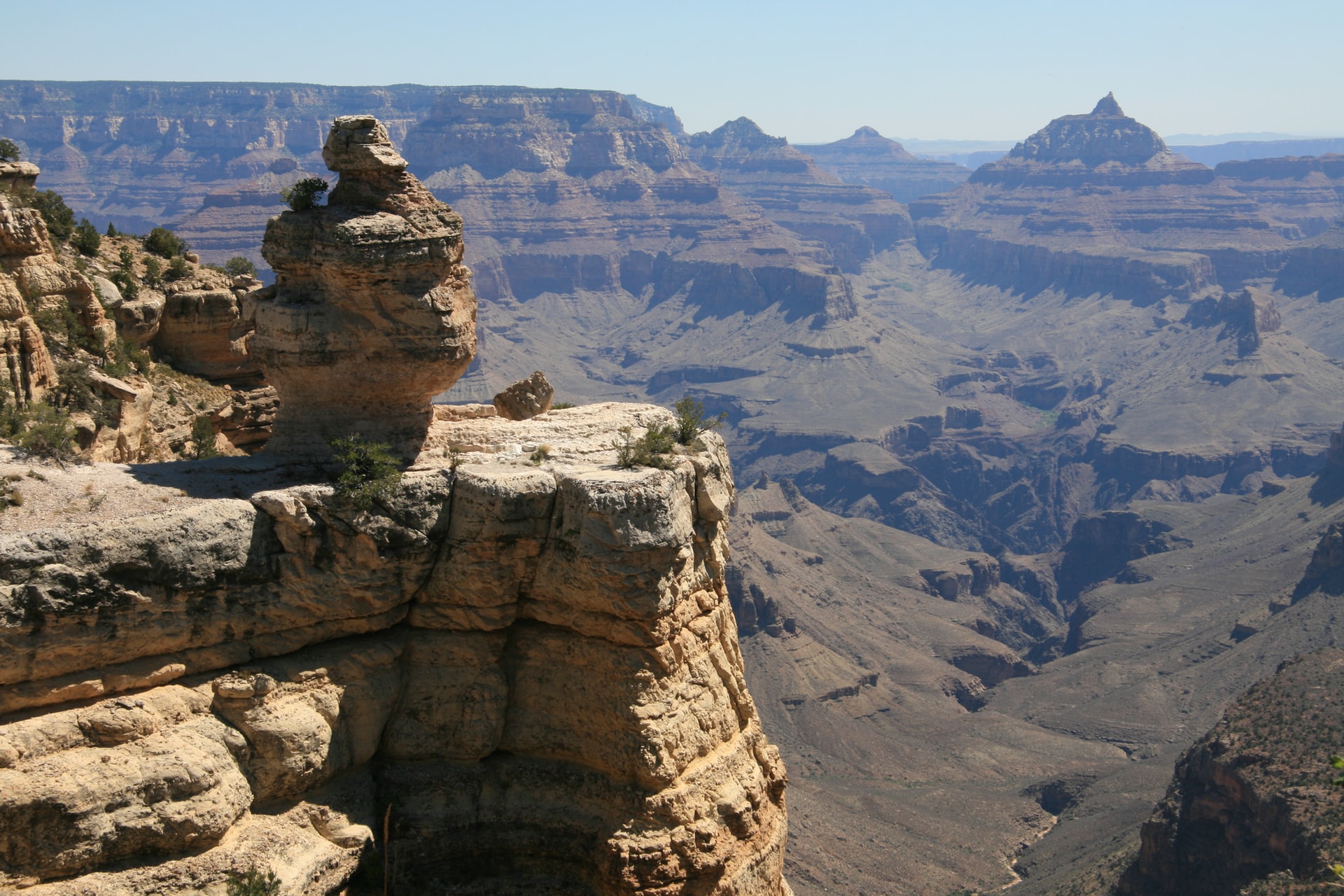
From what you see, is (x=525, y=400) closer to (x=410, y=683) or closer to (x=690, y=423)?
(x=690, y=423)

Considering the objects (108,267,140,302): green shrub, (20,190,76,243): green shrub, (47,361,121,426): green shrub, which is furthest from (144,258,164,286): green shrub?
(47,361,121,426): green shrub

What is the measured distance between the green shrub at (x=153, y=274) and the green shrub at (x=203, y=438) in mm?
6709

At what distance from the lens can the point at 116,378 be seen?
113 ft

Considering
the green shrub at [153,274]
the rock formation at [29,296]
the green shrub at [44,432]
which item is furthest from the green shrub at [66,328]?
the green shrub at [153,274]

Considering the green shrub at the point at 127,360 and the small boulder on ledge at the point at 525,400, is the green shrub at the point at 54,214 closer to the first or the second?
the green shrub at the point at 127,360

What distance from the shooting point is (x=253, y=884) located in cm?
2077

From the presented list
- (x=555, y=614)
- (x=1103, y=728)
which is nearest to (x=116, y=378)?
(x=555, y=614)

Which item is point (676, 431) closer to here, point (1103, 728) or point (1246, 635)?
point (1103, 728)

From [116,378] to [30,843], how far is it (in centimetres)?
1790

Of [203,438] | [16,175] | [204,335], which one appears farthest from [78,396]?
[16,175]

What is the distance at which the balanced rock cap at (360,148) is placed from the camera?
24.6 meters

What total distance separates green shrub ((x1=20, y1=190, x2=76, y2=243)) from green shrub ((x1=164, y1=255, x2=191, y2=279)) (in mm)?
3217

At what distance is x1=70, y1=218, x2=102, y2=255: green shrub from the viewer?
40750mm

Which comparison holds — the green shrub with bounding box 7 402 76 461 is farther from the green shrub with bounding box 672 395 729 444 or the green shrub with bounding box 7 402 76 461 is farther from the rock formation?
the green shrub with bounding box 672 395 729 444
